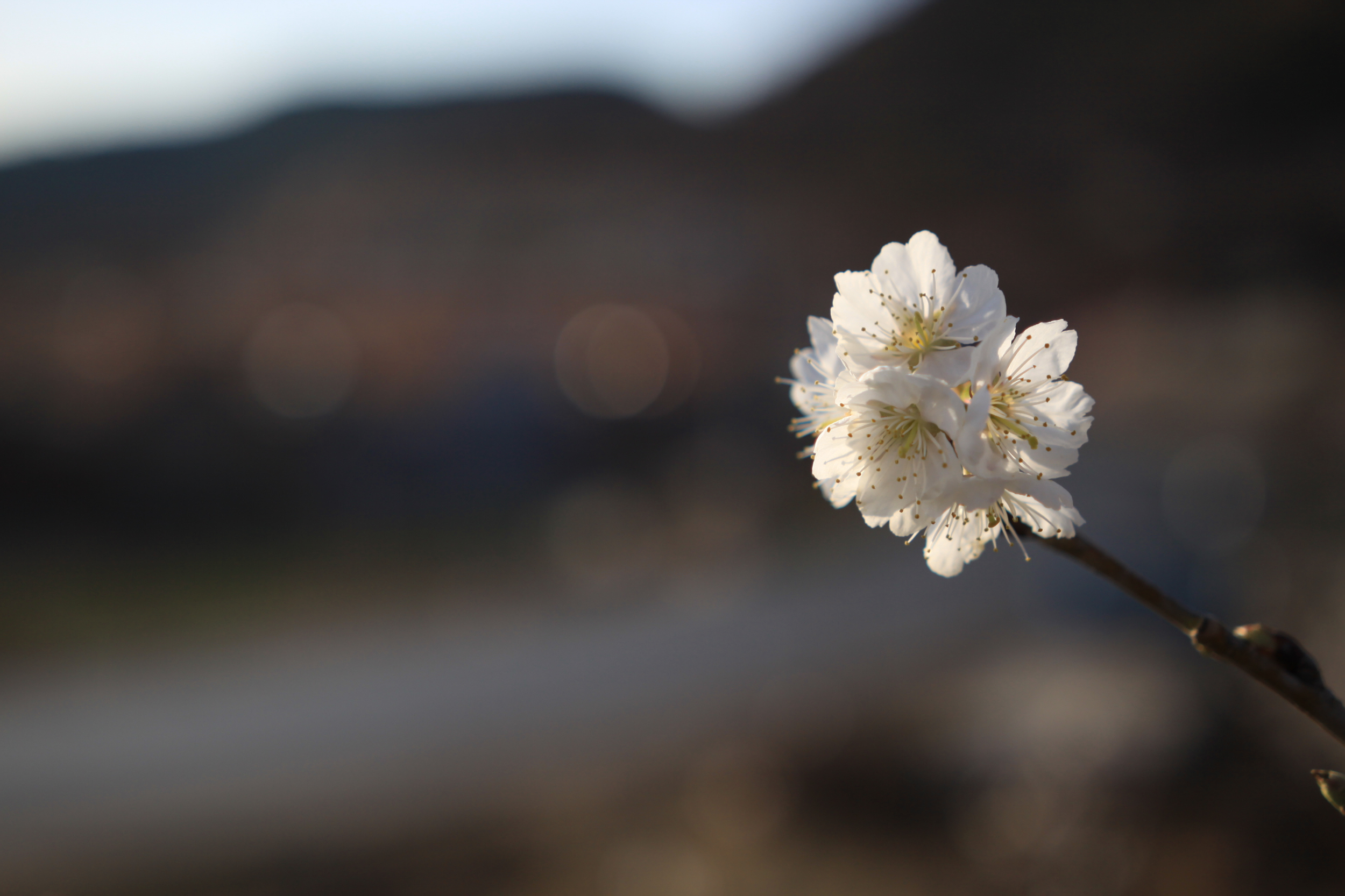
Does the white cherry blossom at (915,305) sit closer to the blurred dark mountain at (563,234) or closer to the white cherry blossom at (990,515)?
the white cherry blossom at (990,515)

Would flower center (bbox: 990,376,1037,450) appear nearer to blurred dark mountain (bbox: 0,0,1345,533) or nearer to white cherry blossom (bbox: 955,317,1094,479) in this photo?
white cherry blossom (bbox: 955,317,1094,479)

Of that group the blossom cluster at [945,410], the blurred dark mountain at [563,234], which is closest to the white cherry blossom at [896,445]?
the blossom cluster at [945,410]

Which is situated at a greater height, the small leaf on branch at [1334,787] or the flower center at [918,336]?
the flower center at [918,336]

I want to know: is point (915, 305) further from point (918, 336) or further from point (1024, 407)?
point (1024, 407)

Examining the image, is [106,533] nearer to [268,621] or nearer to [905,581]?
[268,621]

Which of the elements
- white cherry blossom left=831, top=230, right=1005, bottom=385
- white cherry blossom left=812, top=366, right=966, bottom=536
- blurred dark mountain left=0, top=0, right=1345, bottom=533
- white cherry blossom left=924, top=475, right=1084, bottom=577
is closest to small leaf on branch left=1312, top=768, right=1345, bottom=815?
white cherry blossom left=924, top=475, right=1084, bottom=577

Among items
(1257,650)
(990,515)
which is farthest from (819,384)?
(1257,650)
